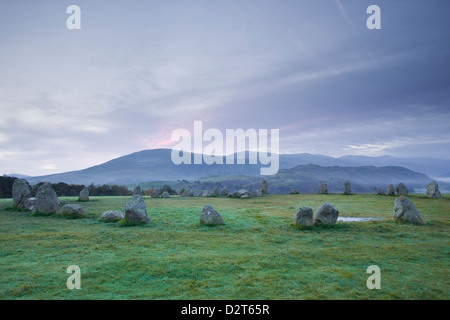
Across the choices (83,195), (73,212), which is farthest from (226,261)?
(83,195)

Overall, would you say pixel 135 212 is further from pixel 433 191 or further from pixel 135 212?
pixel 433 191

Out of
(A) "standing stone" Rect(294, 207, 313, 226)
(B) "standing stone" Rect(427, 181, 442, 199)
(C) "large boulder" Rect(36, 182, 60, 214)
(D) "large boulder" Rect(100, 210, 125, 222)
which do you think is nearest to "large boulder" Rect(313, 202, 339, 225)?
(A) "standing stone" Rect(294, 207, 313, 226)

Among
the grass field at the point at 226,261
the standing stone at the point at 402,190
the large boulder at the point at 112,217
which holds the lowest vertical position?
the grass field at the point at 226,261

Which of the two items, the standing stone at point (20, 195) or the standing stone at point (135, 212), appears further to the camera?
the standing stone at point (20, 195)

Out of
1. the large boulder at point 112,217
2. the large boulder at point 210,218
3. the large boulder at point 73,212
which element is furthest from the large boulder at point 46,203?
the large boulder at point 210,218

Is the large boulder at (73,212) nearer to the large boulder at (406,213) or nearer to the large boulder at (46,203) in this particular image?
the large boulder at (46,203)

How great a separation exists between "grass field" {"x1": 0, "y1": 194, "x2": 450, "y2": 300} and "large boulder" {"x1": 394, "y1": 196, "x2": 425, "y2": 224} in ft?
2.85

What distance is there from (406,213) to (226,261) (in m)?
13.3

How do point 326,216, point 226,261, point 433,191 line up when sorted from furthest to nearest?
point 433,191, point 326,216, point 226,261

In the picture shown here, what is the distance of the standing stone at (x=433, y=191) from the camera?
3312cm

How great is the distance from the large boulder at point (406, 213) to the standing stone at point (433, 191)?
22.4 meters

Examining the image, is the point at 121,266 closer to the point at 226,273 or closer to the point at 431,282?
the point at 226,273

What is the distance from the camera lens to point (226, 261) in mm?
9023
